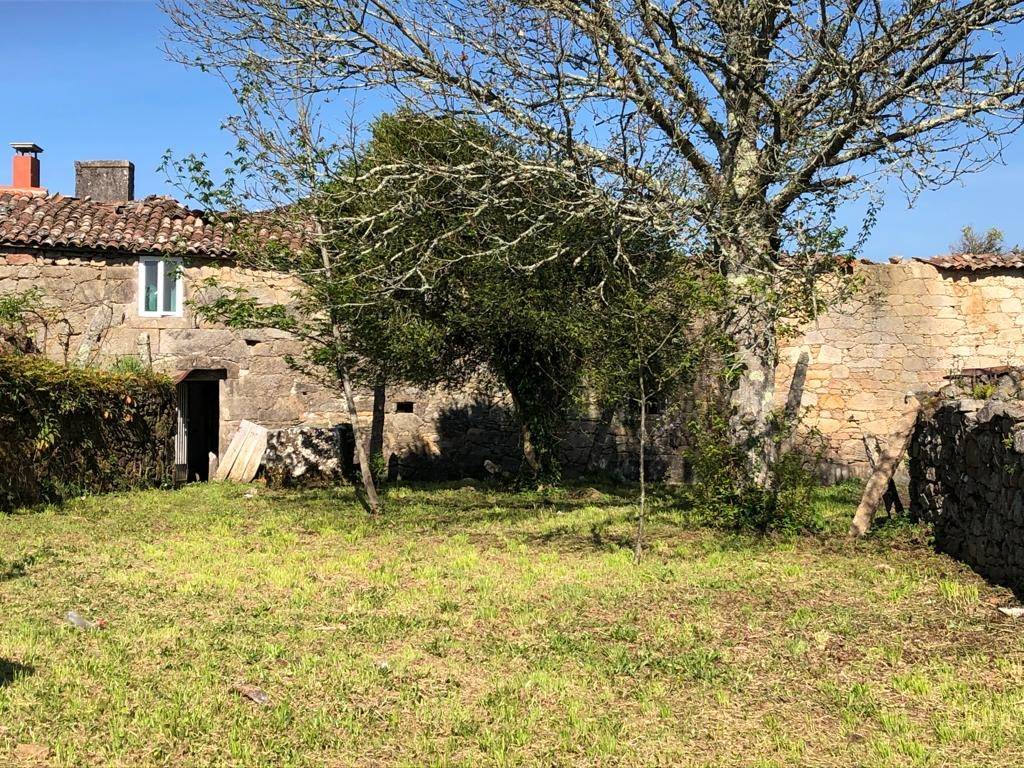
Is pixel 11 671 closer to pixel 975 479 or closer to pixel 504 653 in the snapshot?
pixel 504 653

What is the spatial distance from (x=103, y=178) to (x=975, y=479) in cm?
1810

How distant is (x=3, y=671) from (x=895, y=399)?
15533mm

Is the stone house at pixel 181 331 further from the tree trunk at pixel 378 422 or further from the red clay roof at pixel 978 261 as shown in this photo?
the red clay roof at pixel 978 261

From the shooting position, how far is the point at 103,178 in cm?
2061

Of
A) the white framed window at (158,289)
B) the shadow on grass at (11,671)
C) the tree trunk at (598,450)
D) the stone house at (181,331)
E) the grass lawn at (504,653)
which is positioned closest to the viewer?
the grass lawn at (504,653)

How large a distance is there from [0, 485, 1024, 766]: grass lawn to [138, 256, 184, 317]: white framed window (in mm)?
7966

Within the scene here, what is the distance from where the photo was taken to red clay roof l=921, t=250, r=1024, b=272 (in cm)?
1731

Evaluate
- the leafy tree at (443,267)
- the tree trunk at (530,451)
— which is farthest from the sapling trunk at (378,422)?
the tree trunk at (530,451)

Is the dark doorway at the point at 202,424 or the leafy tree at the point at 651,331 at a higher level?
the leafy tree at the point at 651,331

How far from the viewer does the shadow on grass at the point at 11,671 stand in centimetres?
567

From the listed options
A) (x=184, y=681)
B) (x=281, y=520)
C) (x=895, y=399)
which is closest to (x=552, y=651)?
(x=184, y=681)

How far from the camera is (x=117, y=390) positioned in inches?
589

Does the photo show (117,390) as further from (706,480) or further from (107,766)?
(107,766)

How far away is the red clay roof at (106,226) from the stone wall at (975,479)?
38.2 ft
